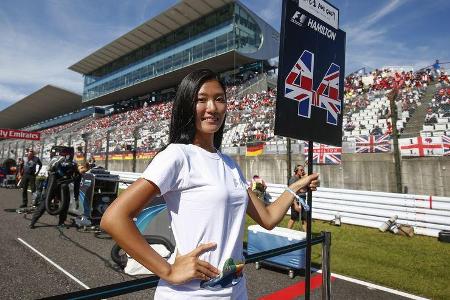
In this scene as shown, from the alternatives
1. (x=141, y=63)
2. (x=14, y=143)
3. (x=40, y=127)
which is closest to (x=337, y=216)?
(x=14, y=143)

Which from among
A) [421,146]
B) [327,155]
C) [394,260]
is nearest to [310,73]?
[394,260]

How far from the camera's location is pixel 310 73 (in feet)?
6.51

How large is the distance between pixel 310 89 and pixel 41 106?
6996 centimetres

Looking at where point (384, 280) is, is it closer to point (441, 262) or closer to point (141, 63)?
point (441, 262)

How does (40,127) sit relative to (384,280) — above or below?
above

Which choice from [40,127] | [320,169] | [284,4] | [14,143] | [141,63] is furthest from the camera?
[40,127]

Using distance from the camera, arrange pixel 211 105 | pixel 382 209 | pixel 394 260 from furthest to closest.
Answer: pixel 382 209 → pixel 394 260 → pixel 211 105

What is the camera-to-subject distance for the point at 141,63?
43969 millimetres

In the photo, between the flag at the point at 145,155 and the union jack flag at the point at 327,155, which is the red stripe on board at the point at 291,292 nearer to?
the union jack flag at the point at 327,155

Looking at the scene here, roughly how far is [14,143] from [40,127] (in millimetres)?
46871

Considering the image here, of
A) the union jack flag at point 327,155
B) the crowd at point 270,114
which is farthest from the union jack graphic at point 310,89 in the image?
the crowd at point 270,114

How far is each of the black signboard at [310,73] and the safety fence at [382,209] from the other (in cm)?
735

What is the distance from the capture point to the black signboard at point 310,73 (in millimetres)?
1838

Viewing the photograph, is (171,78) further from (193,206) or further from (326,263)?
(193,206)
